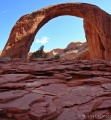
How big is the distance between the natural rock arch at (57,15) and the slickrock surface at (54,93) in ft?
20.5

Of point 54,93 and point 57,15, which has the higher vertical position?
point 57,15

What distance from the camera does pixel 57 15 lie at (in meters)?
13.1

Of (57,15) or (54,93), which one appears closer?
(54,93)

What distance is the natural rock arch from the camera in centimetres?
1131

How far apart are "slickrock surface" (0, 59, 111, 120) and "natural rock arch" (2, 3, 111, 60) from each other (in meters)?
6.24

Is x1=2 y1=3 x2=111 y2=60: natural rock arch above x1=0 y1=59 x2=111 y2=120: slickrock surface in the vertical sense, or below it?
above

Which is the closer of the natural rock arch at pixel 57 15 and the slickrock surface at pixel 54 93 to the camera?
the slickrock surface at pixel 54 93

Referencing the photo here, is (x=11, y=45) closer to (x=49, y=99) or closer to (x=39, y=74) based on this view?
(x=39, y=74)

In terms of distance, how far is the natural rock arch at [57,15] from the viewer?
1131 centimetres

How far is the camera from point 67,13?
1329 cm

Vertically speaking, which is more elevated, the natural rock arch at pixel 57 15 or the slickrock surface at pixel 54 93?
the natural rock arch at pixel 57 15

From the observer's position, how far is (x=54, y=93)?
3842mm

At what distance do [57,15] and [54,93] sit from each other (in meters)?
9.82

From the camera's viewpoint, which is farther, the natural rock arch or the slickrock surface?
the natural rock arch
